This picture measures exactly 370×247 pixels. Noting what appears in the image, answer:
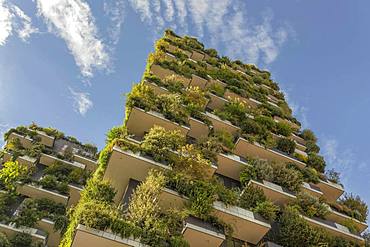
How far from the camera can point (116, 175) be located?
55.8ft

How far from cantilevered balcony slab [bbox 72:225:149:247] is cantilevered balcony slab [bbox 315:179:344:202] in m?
14.5

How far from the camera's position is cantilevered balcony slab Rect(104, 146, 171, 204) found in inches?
639

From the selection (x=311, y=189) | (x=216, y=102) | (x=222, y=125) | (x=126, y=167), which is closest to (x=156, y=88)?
(x=222, y=125)

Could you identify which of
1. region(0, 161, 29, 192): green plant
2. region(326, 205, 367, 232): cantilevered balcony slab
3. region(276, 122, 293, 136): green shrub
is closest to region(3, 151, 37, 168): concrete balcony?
region(0, 161, 29, 192): green plant

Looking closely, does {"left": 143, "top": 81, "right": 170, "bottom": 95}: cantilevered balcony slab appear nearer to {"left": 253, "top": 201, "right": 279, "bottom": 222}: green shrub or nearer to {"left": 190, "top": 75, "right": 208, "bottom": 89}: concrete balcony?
{"left": 190, "top": 75, "right": 208, "bottom": 89}: concrete balcony

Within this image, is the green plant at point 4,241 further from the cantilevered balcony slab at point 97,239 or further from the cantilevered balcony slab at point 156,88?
the cantilevered balcony slab at point 156,88

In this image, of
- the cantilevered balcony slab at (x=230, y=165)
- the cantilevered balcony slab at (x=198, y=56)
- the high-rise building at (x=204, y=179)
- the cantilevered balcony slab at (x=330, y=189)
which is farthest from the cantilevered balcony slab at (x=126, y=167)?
the cantilevered balcony slab at (x=198, y=56)

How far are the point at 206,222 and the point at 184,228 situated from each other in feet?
3.63

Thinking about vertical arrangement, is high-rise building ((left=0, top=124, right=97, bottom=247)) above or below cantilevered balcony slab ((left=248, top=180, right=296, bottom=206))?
below

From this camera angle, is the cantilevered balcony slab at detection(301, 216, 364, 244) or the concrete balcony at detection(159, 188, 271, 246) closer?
the concrete balcony at detection(159, 188, 271, 246)

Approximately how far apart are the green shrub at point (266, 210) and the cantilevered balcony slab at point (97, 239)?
6648mm

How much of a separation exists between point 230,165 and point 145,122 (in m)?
4.97

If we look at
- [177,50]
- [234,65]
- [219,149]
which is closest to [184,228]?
[219,149]

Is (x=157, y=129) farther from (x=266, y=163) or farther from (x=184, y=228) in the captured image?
(x=266, y=163)
